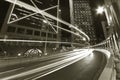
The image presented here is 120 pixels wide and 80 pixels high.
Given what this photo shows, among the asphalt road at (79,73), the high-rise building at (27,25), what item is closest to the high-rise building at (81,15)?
the high-rise building at (27,25)

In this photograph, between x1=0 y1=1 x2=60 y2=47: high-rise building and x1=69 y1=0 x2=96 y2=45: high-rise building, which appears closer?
x1=0 y1=1 x2=60 y2=47: high-rise building

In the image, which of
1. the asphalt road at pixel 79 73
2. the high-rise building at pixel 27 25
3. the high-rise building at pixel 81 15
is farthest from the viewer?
the high-rise building at pixel 81 15

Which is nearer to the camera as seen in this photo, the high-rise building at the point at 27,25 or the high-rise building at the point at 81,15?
the high-rise building at the point at 27,25

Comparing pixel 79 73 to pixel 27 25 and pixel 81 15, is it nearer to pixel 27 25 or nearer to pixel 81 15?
Result: pixel 27 25

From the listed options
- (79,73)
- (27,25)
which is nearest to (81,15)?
(27,25)

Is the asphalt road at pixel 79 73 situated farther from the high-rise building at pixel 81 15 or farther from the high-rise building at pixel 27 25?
the high-rise building at pixel 81 15

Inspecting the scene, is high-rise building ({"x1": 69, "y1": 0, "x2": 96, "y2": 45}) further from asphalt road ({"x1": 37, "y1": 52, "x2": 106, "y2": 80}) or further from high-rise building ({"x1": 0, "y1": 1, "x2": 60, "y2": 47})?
asphalt road ({"x1": 37, "y1": 52, "x2": 106, "y2": 80})

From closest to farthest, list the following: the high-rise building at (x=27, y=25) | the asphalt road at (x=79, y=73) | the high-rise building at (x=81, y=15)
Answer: the asphalt road at (x=79, y=73), the high-rise building at (x=27, y=25), the high-rise building at (x=81, y=15)

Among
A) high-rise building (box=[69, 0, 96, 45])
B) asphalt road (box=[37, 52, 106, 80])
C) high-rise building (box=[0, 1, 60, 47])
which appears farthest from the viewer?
high-rise building (box=[69, 0, 96, 45])

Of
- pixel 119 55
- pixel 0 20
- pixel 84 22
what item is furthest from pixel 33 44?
pixel 84 22

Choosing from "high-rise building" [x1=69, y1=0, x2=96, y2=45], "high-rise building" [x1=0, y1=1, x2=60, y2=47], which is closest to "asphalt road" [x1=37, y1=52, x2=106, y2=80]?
"high-rise building" [x1=0, y1=1, x2=60, y2=47]

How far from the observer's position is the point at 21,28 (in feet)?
130

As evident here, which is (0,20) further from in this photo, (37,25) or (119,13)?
(37,25)

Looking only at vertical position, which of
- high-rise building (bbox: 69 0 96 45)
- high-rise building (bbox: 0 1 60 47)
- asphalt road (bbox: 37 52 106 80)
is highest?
high-rise building (bbox: 69 0 96 45)
